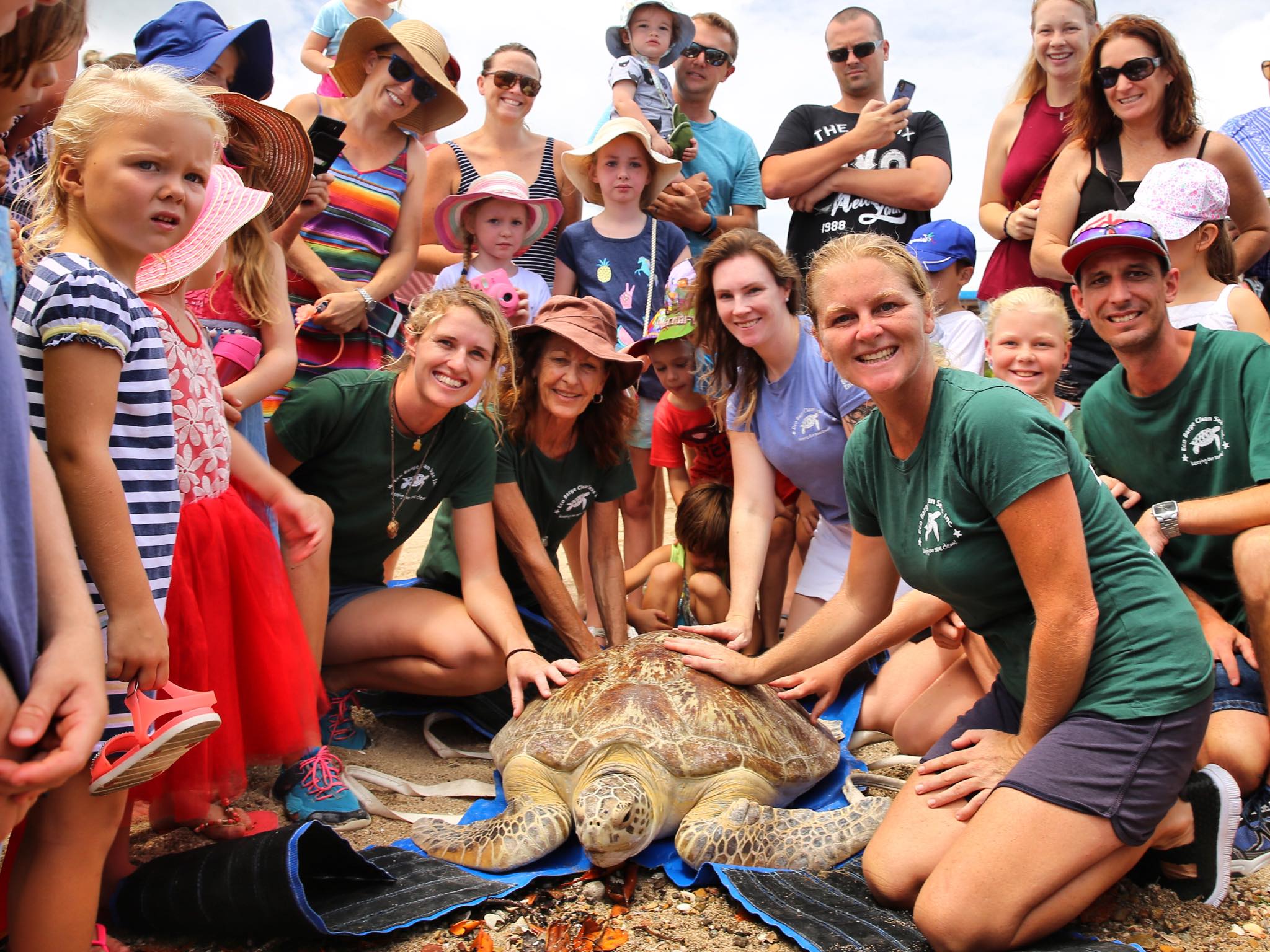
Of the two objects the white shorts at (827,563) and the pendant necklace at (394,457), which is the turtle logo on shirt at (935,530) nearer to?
the white shorts at (827,563)

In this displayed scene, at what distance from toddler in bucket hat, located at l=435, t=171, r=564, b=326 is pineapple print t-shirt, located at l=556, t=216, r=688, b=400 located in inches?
7.7

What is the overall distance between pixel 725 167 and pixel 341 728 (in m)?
3.15

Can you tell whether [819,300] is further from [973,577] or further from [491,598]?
[491,598]

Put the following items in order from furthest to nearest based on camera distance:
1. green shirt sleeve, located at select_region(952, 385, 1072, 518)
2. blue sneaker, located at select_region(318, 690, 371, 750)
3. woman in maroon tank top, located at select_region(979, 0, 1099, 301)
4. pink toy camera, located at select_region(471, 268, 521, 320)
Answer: woman in maroon tank top, located at select_region(979, 0, 1099, 301), pink toy camera, located at select_region(471, 268, 521, 320), blue sneaker, located at select_region(318, 690, 371, 750), green shirt sleeve, located at select_region(952, 385, 1072, 518)

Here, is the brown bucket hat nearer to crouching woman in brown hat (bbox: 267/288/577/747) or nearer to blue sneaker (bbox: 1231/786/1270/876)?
crouching woman in brown hat (bbox: 267/288/577/747)

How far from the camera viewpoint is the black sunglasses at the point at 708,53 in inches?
171

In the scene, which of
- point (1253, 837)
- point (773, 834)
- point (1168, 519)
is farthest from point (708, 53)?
point (1253, 837)

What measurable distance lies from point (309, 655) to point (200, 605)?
1.39 ft

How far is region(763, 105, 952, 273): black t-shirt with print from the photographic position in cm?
412

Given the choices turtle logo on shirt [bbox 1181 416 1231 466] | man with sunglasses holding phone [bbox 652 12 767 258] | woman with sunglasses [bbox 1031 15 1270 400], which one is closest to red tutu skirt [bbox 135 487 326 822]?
turtle logo on shirt [bbox 1181 416 1231 466]

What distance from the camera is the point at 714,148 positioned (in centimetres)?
449

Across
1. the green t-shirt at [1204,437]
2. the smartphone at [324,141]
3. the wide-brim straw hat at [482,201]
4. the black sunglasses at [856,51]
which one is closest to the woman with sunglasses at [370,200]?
the wide-brim straw hat at [482,201]

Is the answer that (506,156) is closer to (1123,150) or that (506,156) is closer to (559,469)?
(559,469)

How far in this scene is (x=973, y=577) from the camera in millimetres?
1946
